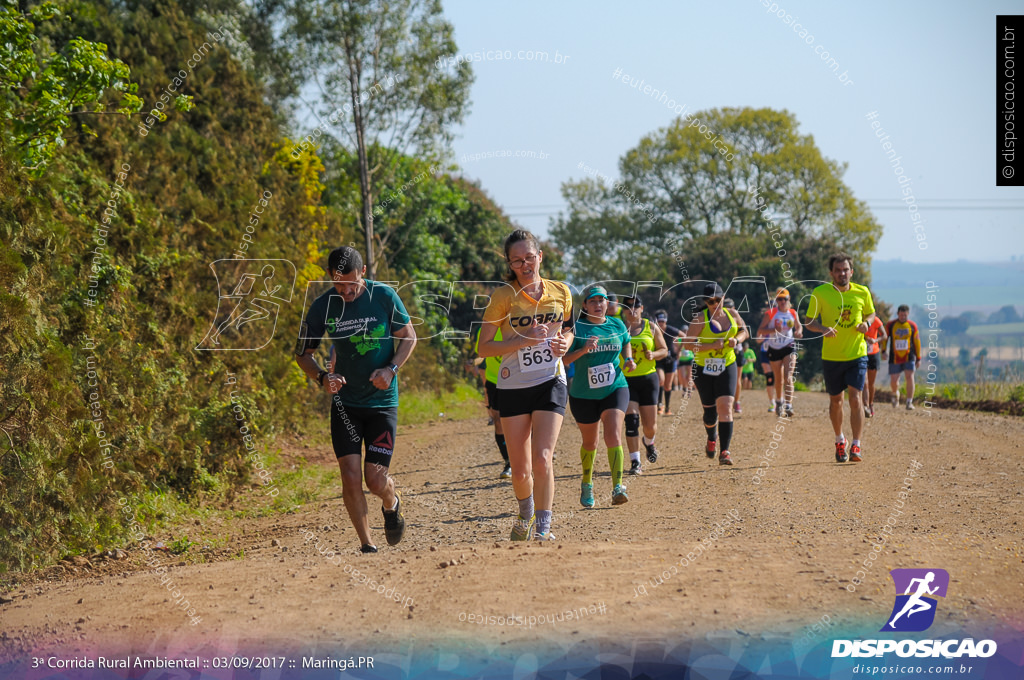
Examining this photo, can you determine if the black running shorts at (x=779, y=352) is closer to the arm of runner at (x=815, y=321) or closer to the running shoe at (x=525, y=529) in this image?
the arm of runner at (x=815, y=321)

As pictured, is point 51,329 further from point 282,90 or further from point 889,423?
point 282,90

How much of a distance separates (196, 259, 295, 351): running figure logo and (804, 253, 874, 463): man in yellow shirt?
7.30 m

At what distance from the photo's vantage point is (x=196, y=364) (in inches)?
453

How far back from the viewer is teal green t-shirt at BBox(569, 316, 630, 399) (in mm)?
8484

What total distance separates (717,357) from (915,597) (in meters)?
6.19

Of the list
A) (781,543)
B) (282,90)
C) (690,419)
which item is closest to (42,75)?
(781,543)

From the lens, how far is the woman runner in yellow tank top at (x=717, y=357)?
11.0 metres

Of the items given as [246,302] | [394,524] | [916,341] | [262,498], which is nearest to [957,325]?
[916,341]

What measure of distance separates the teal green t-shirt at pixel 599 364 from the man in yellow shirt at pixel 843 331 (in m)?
3.21

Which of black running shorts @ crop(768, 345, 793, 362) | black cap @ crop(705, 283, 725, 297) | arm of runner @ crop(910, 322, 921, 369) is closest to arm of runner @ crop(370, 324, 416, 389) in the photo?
black cap @ crop(705, 283, 725, 297)

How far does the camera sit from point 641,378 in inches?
428

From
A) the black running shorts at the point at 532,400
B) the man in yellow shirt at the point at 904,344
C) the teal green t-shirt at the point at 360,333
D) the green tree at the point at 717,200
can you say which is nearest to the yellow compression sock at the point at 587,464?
the black running shorts at the point at 532,400

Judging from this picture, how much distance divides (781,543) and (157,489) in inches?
262

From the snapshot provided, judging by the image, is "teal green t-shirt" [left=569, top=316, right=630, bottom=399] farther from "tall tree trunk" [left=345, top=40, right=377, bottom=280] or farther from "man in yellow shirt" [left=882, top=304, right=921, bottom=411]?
"tall tree trunk" [left=345, top=40, right=377, bottom=280]
